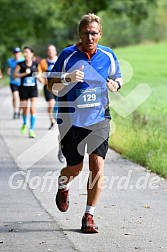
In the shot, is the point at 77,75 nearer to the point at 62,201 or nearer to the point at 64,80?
the point at 64,80

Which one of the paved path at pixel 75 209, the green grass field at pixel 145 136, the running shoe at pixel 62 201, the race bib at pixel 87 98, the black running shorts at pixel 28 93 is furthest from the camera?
the black running shorts at pixel 28 93

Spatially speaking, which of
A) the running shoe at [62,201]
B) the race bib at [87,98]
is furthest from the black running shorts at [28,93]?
the race bib at [87,98]

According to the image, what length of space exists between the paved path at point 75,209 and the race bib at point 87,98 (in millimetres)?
1211

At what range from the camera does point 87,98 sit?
7793 millimetres

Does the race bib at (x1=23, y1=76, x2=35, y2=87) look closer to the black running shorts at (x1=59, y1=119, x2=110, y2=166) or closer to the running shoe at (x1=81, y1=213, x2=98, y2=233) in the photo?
the black running shorts at (x1=59, y1=119, x2=110, y2=166)

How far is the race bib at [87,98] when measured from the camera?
7793mm

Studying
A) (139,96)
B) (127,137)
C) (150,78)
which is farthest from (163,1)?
(127,137)

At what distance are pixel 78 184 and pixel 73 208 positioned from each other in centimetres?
178

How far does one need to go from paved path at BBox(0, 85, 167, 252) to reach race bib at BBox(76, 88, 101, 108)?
121cm

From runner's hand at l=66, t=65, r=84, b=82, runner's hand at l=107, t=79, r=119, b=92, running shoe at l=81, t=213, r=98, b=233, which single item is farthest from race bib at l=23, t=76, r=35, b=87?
running shoe at l=81, t=213, r=98, b=233

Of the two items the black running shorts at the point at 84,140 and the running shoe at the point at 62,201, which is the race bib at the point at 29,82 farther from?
the black running shorts at the point at 84,140

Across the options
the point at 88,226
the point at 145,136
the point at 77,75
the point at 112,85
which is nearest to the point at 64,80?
the point at 77,75

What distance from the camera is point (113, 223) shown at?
8.20 m

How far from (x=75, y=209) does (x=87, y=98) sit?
1710mm
